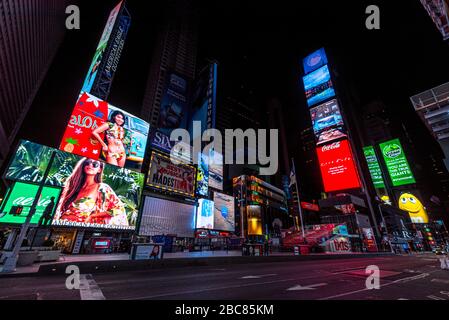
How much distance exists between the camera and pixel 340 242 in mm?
33469

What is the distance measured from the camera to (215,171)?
1937 inches

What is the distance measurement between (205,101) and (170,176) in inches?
1001

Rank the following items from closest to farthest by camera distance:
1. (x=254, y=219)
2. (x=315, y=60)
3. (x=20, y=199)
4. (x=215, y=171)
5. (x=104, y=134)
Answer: (x=20, y=199) < (x=104, y=134) < (x=215, y=171) < (x=315, y=60) < (x=254, y=219)

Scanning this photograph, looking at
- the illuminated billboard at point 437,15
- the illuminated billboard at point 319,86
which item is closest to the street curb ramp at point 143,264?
the illuminated billboard at point 437,15

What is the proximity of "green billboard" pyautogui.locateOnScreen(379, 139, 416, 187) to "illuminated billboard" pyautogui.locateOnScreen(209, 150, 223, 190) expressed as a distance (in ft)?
190

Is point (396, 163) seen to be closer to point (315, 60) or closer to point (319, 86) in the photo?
point (319, 86)

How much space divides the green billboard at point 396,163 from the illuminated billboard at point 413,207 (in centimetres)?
886

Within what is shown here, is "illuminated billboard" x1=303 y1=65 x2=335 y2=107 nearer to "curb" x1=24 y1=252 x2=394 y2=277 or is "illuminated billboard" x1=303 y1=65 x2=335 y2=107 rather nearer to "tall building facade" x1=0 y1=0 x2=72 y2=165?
"curb" x1=24 y1=252 x2=394 y2=277

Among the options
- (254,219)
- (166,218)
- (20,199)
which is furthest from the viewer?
(254,219)

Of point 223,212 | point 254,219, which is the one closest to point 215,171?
point 223,212

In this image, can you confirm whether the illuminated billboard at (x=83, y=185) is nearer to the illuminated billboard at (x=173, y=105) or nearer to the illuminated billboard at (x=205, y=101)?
the illuminated billboard at (x=173, y=105)
